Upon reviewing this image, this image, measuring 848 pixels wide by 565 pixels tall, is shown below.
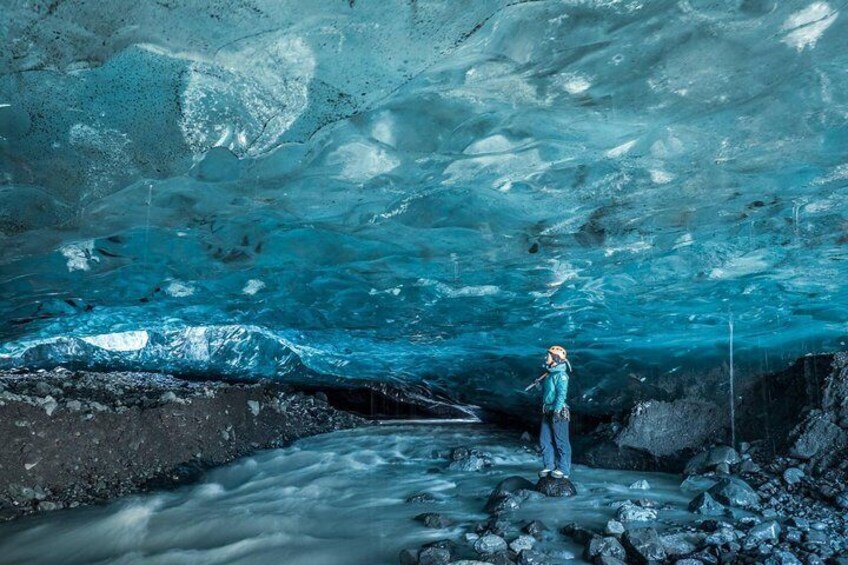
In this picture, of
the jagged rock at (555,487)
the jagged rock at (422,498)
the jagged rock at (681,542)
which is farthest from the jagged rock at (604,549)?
the jagged rock at (422,498)

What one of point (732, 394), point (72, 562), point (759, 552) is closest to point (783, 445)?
point (732, 394)

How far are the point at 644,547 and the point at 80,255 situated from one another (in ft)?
26.7

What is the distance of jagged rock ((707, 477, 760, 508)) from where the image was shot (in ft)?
23.1

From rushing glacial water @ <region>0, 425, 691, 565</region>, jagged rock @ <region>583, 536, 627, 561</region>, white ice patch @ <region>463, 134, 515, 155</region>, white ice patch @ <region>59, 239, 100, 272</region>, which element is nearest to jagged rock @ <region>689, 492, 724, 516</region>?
rushing glacial water @ <region>0, 425, 691, 565</region>

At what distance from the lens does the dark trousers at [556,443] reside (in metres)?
8.31

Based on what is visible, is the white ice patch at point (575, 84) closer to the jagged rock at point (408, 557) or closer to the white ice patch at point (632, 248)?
the white ice patch at point (632, 248)

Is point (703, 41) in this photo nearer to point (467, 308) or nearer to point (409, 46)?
point (409, 46)

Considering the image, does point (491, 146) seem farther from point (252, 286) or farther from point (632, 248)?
point (252, 286)

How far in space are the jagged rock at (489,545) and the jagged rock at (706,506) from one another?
108 inches

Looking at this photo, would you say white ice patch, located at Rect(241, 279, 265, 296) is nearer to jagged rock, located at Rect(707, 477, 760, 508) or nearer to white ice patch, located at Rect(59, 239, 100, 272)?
white ice patch, located at Rect(59, 239, 100, 272)

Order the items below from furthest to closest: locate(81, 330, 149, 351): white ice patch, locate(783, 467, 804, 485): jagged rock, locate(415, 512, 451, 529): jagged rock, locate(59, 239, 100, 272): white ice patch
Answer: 1. locate(81, 330, 149, 351): white ice patch
2. locate(783, 467, 804, 485): jagged rock
3. locate(59, 239, 100, 272): white ice patch
4. locate(415, 512, 451, 529): jagged rock

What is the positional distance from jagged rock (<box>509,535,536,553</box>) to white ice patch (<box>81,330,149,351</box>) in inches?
404

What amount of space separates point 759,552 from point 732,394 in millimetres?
6552

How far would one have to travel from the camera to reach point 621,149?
19.0 feet
